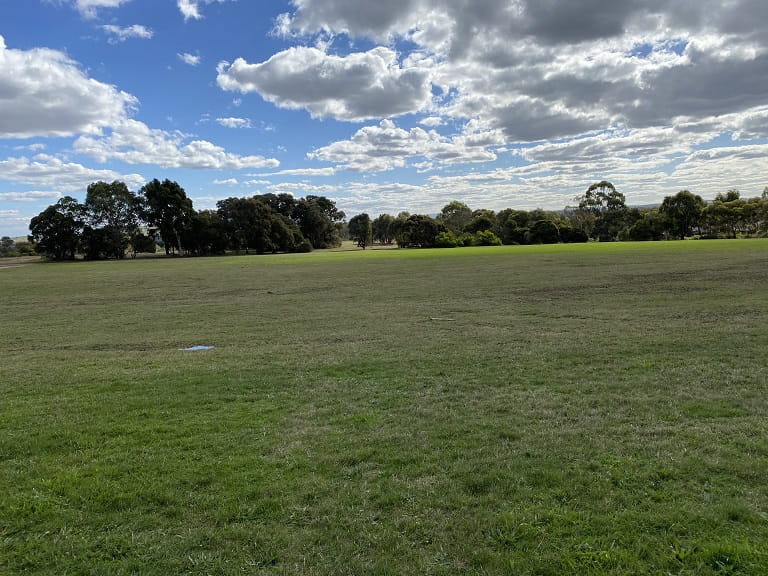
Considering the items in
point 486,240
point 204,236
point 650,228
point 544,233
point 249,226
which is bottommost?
point 486,240

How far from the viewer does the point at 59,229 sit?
3282 inches

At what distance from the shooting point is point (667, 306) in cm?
1936

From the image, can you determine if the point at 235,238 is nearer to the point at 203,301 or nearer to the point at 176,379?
the point at 203,301

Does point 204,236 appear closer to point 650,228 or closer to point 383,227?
point 383,227

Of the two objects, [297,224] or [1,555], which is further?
[297,224]

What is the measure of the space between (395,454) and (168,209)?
99.4m

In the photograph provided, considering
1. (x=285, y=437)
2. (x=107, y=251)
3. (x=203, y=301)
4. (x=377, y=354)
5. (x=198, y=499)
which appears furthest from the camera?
(x=107, y=251)

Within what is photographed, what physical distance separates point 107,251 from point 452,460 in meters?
99.8

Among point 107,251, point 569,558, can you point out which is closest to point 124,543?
point 569,558

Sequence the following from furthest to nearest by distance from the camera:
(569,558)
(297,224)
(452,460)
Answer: (297,224) → (452,460) → (569,558)

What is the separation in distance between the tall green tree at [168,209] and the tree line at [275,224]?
19 centimetres

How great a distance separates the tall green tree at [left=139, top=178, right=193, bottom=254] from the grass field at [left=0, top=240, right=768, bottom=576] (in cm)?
8647

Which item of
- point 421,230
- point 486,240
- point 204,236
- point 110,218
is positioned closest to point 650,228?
point 486,240

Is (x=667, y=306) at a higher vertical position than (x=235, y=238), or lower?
lower
